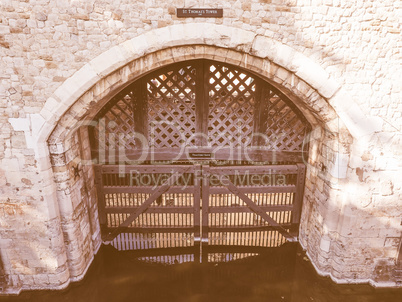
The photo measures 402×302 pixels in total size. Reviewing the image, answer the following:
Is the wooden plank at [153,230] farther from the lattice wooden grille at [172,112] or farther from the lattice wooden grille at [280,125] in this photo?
the lattice wooden grille at [280,125]

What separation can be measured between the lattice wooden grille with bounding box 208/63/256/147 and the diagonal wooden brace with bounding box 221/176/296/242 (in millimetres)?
758

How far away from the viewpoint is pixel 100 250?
5.55m

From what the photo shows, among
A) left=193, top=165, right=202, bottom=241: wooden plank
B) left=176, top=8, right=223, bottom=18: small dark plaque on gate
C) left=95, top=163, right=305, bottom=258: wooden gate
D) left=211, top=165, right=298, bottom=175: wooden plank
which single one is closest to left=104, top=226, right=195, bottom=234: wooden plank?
left=95, top=163, right=305, bottom=258: wooden gate

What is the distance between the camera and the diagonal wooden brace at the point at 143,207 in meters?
5.37

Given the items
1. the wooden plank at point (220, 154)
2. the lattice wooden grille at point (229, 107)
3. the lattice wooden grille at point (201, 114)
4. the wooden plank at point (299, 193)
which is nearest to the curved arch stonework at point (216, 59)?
the lattice wooden grille at point (201, 114)

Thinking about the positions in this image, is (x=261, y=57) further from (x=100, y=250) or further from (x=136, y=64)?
(x=100, y=250)

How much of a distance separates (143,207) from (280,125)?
113 inches

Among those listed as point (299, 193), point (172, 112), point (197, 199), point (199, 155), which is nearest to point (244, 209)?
point (197, 199)

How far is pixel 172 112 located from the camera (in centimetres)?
491

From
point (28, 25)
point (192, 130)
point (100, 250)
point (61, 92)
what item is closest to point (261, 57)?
point (192, 130)

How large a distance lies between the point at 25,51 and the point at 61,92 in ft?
2.02

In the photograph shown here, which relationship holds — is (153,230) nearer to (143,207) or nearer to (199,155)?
(143,207)

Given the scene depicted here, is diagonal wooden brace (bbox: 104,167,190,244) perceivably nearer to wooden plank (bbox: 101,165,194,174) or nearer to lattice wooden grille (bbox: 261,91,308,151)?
wooden plank (bbox: 101,165,194,174)

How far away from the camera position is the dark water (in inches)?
178
